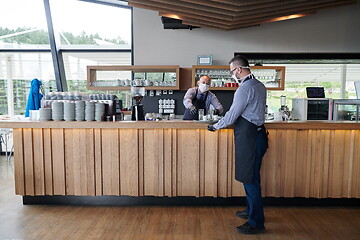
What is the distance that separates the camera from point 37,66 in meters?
6.67

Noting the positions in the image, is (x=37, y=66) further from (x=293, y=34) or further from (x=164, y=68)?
(x=293, y=34)

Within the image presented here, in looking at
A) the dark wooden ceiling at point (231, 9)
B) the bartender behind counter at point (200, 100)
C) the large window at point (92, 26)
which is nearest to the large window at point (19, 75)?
the large window at point (92, 26)

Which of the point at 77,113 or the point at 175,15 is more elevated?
the point at 175,15

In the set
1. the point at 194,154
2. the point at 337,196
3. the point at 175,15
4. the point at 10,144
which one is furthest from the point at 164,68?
the point at 10,144

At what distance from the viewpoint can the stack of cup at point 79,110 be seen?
11.0ft

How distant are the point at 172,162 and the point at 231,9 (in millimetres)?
2763

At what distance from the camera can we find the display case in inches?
229

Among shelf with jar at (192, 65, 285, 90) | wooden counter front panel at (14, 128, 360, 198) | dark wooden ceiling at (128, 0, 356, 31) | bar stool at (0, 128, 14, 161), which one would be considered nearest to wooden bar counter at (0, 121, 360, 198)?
wooden counter front panel at (14, 128, 360, 198)

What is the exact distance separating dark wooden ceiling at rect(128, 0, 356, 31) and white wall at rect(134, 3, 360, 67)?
678 millimetres

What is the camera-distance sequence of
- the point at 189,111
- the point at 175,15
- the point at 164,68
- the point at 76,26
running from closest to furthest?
1. the point at 189,111
2. the point at 175,15
3. the point at 164,68
4. the point at 76,26

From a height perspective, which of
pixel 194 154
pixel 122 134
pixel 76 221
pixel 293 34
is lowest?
pixel 76 221

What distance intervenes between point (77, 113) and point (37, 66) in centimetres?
414

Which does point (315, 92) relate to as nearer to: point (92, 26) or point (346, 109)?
point (346, 109)

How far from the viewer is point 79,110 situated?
11.1 feet
